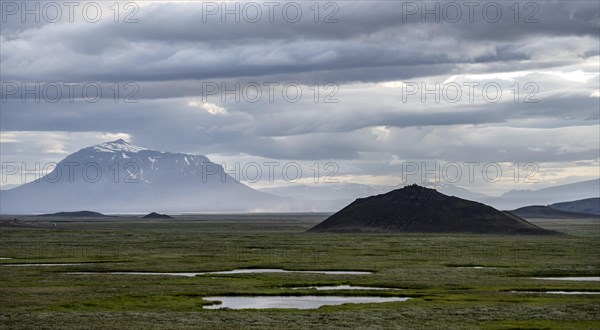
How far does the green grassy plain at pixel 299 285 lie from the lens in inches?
2104

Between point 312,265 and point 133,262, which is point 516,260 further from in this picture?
point 133,262

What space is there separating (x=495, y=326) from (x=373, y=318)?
7.56 meters

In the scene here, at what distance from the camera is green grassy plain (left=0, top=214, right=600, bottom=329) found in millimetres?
53438

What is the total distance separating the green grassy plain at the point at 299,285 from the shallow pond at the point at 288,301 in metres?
1.89

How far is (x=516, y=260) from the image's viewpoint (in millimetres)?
106312

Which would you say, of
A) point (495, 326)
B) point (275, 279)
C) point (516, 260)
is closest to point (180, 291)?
point (275, 279)

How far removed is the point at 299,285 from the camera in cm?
7612

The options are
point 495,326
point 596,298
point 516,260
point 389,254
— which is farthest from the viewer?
point 389,254

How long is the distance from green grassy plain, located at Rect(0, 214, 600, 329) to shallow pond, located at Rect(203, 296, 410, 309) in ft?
6.22

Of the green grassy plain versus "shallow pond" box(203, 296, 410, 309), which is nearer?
the green grassy plain

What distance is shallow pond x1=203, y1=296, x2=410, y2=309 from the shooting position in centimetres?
6166

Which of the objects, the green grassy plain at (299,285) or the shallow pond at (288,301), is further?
the shallow pond at (288,301)

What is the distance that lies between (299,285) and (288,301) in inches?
442

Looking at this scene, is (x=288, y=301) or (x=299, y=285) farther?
(x=299, y=285)
